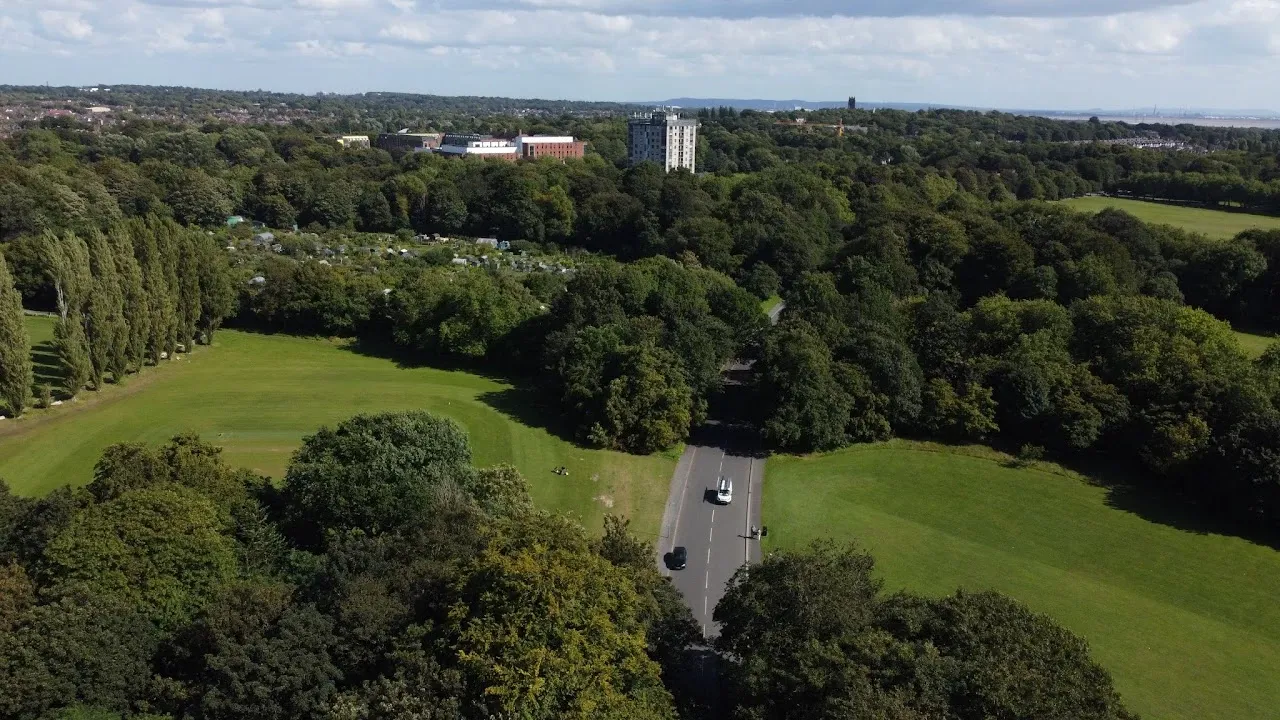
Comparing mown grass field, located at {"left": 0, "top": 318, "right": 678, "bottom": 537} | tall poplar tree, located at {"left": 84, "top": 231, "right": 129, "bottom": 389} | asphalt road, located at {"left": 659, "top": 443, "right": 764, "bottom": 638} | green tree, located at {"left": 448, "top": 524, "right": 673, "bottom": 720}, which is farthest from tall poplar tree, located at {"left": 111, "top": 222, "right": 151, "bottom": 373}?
green tree, located at {"left": 448, "top": 524, "right": 673, "bottom": 720}

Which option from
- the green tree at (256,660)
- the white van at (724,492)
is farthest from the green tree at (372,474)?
the white van at (724,492)

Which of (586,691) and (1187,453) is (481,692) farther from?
(1187,453)

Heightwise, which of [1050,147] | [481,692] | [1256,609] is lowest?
[1256,609]

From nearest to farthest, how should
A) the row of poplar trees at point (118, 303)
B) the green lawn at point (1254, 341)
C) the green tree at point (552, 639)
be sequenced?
the green tree at point (552, 639)
the row of poplar trees at point (118, 303)
the green lawn at point (1254, 341)

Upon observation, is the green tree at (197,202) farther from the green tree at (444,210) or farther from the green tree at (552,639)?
the green tree at (552,639)

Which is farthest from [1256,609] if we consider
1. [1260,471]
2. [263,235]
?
[263,235]

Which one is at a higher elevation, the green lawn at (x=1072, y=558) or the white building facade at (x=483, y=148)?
the white building facade at (x=483, y=148)

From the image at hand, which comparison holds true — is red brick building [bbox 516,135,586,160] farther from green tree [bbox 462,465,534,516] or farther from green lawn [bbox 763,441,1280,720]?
green tree [bbox 462,465,534,516]
